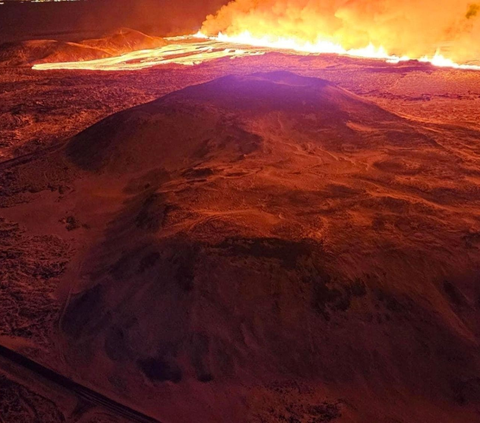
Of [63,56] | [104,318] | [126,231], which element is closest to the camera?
[104,318]

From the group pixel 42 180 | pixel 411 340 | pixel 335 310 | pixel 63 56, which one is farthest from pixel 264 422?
pixel 63 56

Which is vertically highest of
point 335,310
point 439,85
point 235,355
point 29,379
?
point 439,85

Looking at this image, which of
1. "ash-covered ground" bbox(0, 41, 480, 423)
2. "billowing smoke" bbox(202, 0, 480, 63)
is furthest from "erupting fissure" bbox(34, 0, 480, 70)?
"ash-covered ground" bbox(0, 41, 480, 423)

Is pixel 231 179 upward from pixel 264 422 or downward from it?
upward

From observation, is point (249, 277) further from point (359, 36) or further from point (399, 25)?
Result: point (359, 36)

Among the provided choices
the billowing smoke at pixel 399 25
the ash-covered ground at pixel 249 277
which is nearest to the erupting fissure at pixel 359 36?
the billowing smoke at pixel 399 25

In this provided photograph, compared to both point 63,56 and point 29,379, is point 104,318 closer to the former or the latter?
point 29,379
